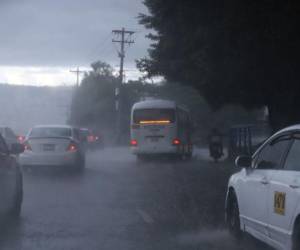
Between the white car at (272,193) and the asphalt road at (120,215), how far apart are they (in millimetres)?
647

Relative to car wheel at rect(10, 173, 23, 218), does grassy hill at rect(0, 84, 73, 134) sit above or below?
above

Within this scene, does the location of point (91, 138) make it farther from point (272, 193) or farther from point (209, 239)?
point (272, 193)

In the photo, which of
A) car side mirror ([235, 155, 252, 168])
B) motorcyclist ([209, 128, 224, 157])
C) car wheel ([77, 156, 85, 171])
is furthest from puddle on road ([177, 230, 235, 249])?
motorcyclist ([209, 128, 224, 157])

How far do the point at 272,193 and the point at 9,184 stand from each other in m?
5.05

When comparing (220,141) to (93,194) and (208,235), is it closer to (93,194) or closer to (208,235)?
(93,194)

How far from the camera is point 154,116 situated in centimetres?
3231

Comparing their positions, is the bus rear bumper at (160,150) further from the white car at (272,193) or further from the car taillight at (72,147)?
the white car at (272,193)

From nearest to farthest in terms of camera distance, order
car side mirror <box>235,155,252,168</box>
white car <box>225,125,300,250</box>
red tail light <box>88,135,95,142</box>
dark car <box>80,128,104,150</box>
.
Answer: white car <box>225,125,300,250</box>
car side mirror <box>235,155,252,168</box>
dark car <box>80,128,104,150</box>
red tail light <box>88,135,95,142</box>

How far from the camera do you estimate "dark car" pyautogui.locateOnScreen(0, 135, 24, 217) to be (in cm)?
1093

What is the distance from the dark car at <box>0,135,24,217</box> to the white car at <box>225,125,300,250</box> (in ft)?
11.9

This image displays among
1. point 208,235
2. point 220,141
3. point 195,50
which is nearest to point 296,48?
point 195,50

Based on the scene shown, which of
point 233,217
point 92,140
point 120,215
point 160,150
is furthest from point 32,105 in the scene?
point 233,217

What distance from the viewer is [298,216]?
711 centimetres

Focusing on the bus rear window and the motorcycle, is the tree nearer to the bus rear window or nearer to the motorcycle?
the motorcycle
